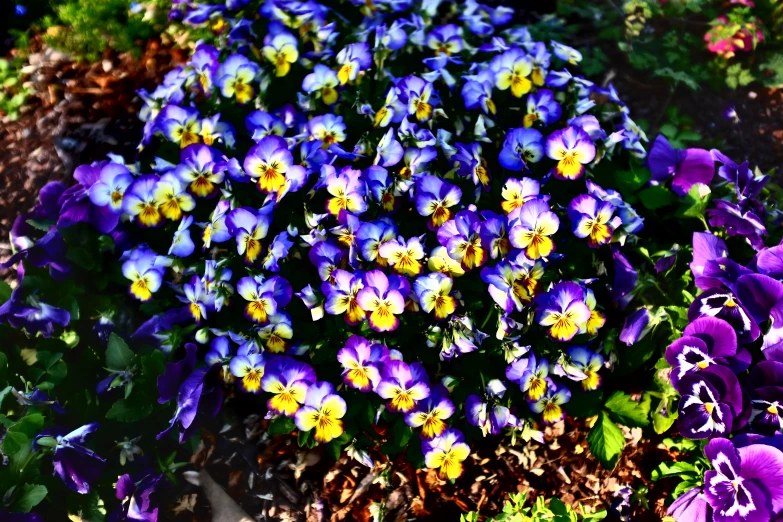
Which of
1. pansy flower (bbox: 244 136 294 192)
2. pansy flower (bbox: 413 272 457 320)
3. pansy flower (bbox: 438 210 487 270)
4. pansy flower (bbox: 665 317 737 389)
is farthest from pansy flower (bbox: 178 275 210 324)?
pansy flower (bbox: 665 317 737 389)

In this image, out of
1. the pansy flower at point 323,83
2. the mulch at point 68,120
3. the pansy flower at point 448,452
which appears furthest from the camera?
the mulch at point 68,120

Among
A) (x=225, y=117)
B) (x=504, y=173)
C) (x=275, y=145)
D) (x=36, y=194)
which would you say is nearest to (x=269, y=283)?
(x=275, y=145)

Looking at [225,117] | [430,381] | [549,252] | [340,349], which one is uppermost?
[225,117]

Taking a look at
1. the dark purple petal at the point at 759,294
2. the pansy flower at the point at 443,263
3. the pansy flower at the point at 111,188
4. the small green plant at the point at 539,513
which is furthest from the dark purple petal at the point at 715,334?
the pansy flower at the point at 111,188

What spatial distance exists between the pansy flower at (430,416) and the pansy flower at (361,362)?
0.58 ft

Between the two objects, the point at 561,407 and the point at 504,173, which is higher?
the point at 504,173

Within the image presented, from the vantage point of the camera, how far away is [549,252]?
7.31 ft

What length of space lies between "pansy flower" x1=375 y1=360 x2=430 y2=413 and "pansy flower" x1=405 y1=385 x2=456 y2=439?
0.18 ft

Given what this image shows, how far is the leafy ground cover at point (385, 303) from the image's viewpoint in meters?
2.21

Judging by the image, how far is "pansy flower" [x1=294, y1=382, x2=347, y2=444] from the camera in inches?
86.3

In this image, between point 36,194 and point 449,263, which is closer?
point 449,263

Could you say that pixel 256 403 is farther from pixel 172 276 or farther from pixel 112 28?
pixel 112 28

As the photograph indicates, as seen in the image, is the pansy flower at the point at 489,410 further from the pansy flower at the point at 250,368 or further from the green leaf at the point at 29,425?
the green leaf at the point at 29,425

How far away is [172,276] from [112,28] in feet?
6.93
